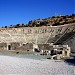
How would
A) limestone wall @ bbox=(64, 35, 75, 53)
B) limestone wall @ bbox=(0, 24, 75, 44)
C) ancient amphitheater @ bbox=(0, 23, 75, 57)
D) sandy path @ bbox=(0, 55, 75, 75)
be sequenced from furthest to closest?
limestone wall @ bbox=(0, 24, 75, 44) → ancient amphitheater @ bbox=(0, 23, 75, 57) → limestone wall @ bbox=(64, 35, 75, 53) → sandy path @ bbox=(0, 55, 75, 75)

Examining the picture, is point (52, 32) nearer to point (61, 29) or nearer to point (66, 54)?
point (61, 29)

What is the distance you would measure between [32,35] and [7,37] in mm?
5798

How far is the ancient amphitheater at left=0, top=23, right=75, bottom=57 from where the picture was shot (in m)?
41.4

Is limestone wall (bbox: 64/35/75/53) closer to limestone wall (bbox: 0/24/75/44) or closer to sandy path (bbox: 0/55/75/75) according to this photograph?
limestone wall (bbox: 0/24/75/44)

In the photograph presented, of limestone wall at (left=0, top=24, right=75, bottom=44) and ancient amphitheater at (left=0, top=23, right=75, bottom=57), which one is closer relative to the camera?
ancient amphitheater at (left=0, top=23, right=75, bottom=57)

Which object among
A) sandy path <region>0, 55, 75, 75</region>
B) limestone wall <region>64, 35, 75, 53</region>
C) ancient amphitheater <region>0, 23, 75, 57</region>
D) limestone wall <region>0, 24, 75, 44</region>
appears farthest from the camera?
limestone wall <region>0, 24, 75, 44</region>

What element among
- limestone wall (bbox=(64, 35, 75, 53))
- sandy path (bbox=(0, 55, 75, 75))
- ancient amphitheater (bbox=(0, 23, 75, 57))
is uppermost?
ancient amphitheater (bbox=(0, 23, 75, 57))

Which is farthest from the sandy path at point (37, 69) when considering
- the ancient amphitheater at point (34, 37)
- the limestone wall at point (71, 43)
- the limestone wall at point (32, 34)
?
the limestone wall at point (32, 34)

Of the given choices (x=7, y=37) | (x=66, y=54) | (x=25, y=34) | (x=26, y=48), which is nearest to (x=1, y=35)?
(x=7, y=37)

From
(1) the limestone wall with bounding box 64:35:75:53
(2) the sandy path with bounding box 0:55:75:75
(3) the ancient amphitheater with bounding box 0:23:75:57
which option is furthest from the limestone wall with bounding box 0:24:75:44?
(2) the sandy path with bounding box 0:55:75:75

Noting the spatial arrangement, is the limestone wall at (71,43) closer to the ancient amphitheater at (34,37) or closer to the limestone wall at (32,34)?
the ancient amphitheater at (34,37)

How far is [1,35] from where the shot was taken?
167ft

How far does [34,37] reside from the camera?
48062 millimetres

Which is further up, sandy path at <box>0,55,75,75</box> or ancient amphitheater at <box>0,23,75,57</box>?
ancient amphitheater at <box>0,23,75,57</box>
